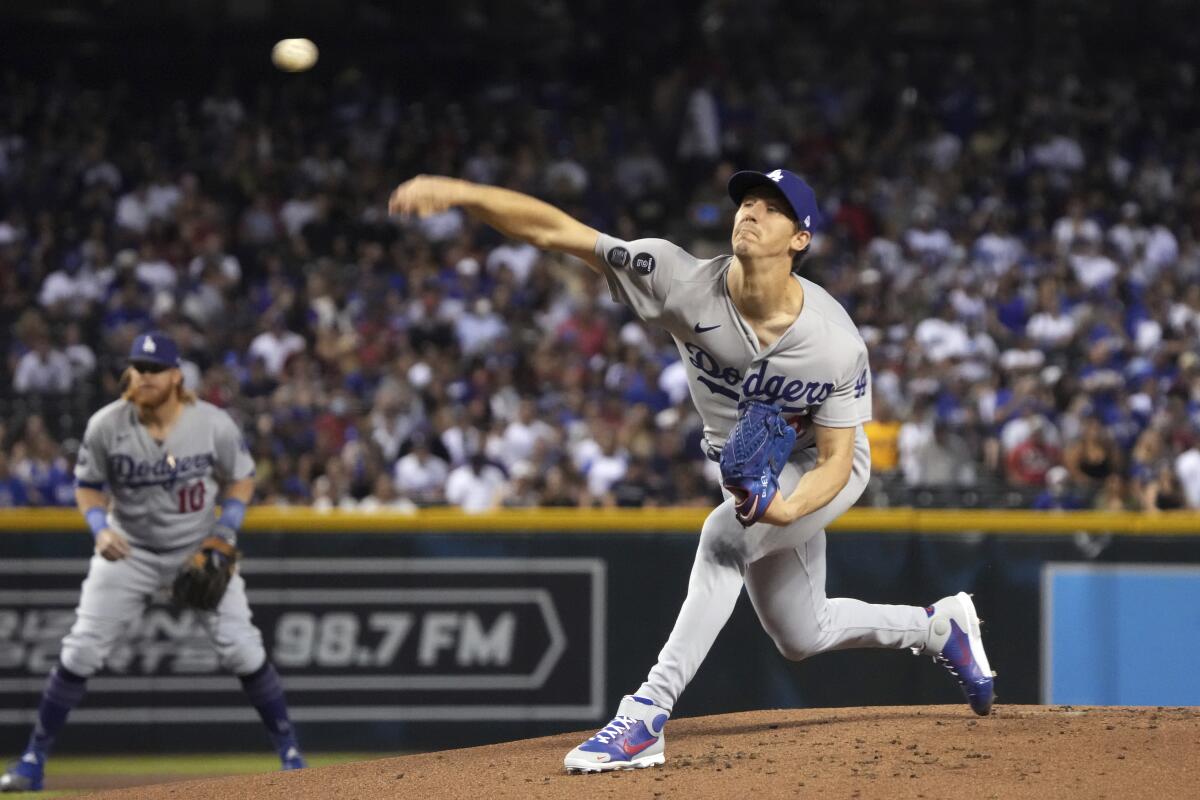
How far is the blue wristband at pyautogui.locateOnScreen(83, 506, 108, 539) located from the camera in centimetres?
700

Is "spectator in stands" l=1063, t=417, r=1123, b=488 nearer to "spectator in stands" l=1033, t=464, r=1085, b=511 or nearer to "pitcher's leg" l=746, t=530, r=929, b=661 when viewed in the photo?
"spectator in stands" l=1033, t=464, r=1085, b=511

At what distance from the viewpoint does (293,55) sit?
18.2 m

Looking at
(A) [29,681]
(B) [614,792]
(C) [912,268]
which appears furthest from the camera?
(C) [912,268]

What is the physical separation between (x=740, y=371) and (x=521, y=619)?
14.4ft

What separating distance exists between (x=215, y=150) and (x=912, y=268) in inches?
277

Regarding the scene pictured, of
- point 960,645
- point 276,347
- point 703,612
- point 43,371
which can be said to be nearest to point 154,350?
point 703,612

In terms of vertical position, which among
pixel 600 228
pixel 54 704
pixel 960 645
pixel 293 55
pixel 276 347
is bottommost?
pixel 54 704

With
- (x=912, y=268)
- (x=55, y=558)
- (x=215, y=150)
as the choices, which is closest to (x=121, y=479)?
(x=55, y=558)

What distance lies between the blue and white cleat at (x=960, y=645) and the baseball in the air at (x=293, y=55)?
47.2 feet

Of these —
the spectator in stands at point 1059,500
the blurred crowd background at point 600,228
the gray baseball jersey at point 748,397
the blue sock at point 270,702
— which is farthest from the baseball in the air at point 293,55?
the gray baseball jersey at point 748,397

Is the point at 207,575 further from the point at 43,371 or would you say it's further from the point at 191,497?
the point at 43,371

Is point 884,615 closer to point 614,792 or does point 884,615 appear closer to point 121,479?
point 614,792

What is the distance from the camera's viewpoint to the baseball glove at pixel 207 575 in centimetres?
704

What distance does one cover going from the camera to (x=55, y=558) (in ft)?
28.3
